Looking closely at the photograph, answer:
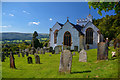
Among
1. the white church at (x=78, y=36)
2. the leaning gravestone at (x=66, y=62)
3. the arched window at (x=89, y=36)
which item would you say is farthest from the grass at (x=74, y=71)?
the arched window at (x=89, y=36)

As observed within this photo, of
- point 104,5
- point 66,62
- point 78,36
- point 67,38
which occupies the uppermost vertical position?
point 104,5

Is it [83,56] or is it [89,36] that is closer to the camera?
[83,56]

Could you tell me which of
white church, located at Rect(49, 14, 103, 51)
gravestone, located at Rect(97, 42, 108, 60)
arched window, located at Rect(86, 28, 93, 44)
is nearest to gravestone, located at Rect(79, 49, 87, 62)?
gravestone, located at Rect(97, 42, 108, 60)

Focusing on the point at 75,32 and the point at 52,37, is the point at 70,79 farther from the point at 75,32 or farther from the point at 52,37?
the point at 52,37

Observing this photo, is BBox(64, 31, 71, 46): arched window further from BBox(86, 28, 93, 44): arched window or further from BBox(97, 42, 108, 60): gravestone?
BBox(97, 42, 108, 60): gravestone

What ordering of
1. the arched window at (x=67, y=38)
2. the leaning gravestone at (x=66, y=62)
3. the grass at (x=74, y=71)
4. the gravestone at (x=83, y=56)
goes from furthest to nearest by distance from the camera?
1. the arched window at (x=67, y=38)
2. the gravestone at (x=83, y=56)
3. the leaning gravestone at (x=66, y=62)
4. the grass at (x=74, y=71)

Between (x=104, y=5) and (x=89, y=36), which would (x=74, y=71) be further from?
Answer: (x=89, y=36)

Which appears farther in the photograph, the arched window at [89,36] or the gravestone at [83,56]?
the arched window at [89,36]

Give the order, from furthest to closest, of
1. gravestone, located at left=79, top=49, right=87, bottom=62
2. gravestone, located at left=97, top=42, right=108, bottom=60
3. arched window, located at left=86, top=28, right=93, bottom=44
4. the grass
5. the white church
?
1. arched window, located at left=86, top=28, right=93, bottom=44
2. the white church
3. gravestone, located at left=79, top=49, right=87, bottom=62
4. gravestone, located at left=97, top=42, right=108, bottom=60
5. the grass

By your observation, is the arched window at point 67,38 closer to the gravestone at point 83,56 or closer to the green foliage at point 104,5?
the gravestone at point 83,56

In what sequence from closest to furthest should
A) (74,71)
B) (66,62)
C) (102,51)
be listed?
1. (66,62)
2. (74,71)
3. (102,51)

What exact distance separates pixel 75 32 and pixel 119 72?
18.8 meters

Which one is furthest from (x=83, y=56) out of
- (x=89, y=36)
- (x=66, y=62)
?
(x=89, y=36)

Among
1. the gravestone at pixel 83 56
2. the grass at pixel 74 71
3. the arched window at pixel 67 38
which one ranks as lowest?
the grass at pixel 74 71
